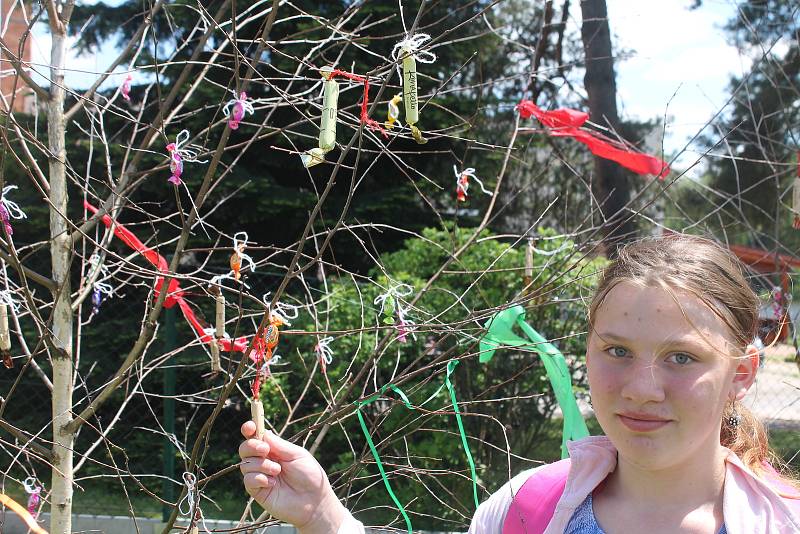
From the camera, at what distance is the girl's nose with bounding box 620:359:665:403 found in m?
1.18

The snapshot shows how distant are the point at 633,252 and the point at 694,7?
6932 millimetres

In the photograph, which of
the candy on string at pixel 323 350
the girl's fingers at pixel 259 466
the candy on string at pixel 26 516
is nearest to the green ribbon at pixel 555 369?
the candy on string at pixel 323 350

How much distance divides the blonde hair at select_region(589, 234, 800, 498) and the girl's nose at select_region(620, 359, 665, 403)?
0.15 metres

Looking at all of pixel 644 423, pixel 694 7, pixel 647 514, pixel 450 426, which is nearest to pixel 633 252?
pixel 644 423

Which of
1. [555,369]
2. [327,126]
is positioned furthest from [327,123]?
[555,369]

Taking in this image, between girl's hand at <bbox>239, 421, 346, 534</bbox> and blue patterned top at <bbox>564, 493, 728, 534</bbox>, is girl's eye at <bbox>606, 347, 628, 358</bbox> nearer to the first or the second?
blue patterned top at <bbox>564, 493, 728, 534</bbox>

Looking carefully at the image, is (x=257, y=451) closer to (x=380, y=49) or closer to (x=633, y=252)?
(x=633, y=252)

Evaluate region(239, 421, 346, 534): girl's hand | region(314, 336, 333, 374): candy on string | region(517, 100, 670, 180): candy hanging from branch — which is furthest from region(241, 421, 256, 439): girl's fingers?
region(517, 100, 670, 180): candy hanging from branch

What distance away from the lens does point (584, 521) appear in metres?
1.30

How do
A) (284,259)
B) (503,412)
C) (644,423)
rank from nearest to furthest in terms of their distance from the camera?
(644,423) → (503,412) → (284,259)

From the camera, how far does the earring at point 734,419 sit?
1425 mm

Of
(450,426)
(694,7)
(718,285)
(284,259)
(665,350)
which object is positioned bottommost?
(450,426)

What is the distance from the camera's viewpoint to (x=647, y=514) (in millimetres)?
1265

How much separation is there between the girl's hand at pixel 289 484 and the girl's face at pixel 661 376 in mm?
478
